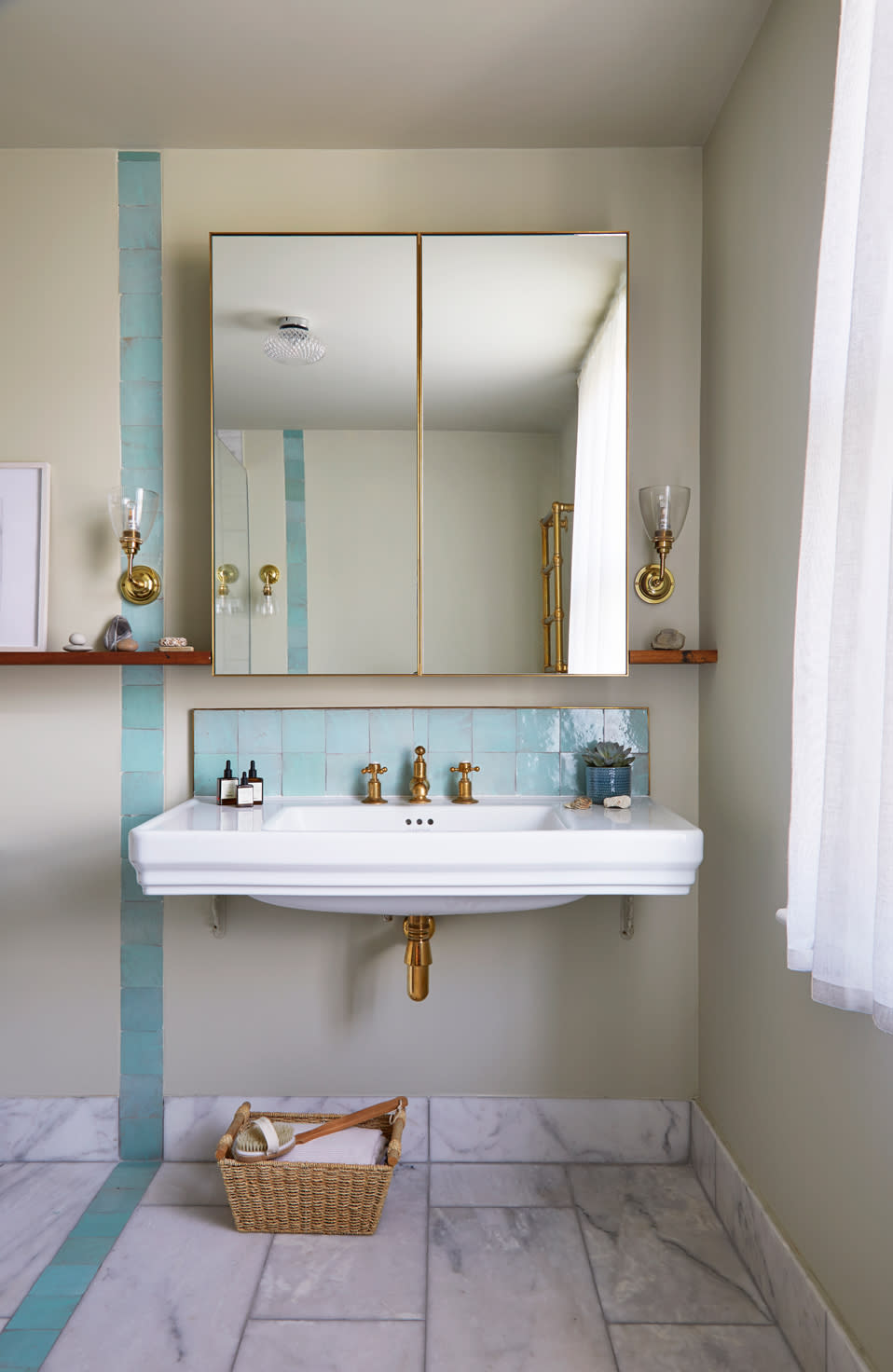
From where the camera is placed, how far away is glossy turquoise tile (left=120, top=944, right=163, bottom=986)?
89.2 inches

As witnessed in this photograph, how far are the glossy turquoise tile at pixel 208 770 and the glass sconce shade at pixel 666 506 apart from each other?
1170 mm

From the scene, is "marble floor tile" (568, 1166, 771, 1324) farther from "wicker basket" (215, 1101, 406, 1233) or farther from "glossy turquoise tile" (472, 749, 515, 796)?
"glossy turquoise tile" (472, 749, 515, 796)

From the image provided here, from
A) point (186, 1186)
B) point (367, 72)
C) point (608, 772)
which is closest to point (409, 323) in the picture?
point (367, 72)

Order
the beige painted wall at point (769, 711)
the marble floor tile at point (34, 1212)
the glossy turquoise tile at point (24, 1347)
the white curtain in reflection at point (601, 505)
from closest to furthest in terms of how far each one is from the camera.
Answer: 1. the beige painted wall at point (769, 711)
2. the glossy turquoise tile at point (24, 1347)
3. the marble floor tile at point (34, 1212)
4. the white curtain in reflection at point (601, 505)

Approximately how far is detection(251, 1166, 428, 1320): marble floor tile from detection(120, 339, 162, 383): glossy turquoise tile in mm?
2003

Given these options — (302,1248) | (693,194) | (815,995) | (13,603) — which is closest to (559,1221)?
(302,1248)

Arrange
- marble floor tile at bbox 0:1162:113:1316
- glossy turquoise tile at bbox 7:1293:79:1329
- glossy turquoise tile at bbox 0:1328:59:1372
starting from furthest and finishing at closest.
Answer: marble floor tile at bbox 0:1162:113:1316, glossy turquoise tile at bbox 7:1293:79:1329, glossy turquoise tile at bbox 0:1328:59:1372

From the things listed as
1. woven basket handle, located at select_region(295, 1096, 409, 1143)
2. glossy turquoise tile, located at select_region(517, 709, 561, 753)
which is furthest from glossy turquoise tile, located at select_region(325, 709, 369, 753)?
woven basket handle, located at select_region(295, 1096, 409, 1143)

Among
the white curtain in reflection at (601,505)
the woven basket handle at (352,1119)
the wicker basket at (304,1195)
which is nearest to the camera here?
the wicker basket at (304,1195)

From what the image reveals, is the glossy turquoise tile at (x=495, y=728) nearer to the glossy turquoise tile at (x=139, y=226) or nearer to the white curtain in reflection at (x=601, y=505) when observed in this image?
the white curtain in reflection at (x=601, y=505)

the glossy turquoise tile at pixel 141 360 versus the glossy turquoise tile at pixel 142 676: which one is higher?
the glossy turquoise tile at pixel 141 360

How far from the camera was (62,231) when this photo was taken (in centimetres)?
225

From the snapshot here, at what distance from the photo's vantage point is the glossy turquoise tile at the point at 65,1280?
68.2 inches

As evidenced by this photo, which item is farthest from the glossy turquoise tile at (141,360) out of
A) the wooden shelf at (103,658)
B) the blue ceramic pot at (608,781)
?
the blue ceramic pot at (608,781)
